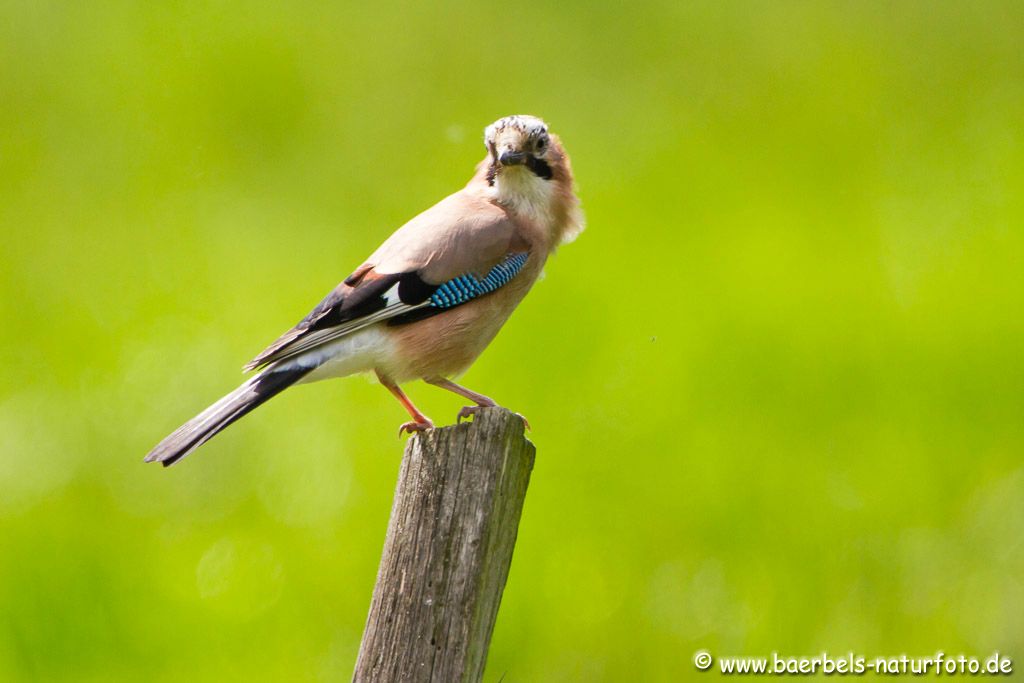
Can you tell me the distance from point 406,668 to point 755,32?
10.4 metres

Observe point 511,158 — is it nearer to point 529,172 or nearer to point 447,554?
point 529,172

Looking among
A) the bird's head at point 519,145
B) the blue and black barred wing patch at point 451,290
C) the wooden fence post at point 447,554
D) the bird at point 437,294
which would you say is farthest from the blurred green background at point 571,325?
the wooden fence post at point 447,554

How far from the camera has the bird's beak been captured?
682cm

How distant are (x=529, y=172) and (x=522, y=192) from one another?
3.8 inches

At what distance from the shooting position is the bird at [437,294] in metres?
6.33

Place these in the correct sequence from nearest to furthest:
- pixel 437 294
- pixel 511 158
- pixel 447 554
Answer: pixel 447 554 < pixel 437 294 < pixel 511 158

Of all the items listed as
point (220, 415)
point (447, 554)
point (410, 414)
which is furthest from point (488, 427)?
point (410, 414)

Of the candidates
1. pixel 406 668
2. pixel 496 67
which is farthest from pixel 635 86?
pixel 406 668

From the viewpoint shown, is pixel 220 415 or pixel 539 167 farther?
pixel 539 167

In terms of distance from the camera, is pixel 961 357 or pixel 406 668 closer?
pixel 406 668

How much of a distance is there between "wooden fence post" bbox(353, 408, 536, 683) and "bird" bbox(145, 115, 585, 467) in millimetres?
1209

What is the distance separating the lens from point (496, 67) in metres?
13.6

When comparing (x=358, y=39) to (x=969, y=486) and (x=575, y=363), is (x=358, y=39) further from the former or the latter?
(x=969, y=486)

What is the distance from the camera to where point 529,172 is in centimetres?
698
